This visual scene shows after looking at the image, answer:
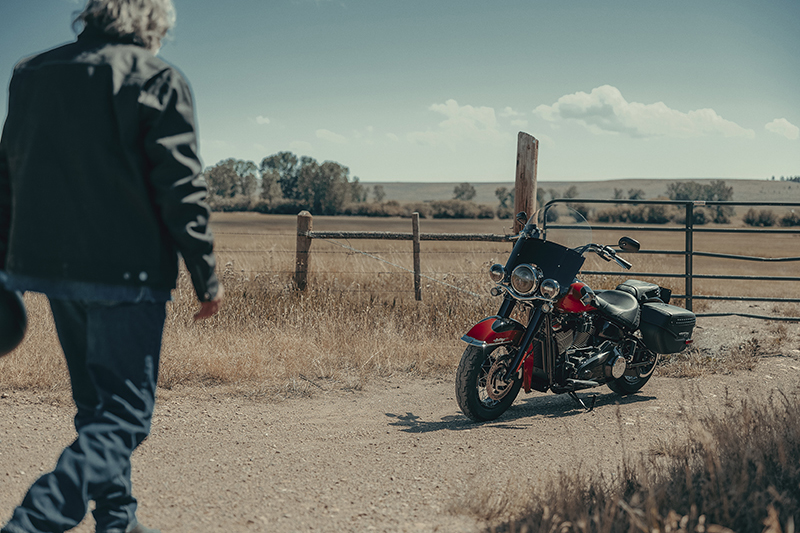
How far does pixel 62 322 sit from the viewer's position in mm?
2328

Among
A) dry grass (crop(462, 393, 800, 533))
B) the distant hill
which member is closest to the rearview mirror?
dry grass (crop(462, 393, 800, 533))

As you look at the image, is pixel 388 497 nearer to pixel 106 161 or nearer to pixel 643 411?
pixel 106 161

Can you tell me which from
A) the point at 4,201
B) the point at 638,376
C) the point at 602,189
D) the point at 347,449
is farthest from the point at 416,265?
the point at 602,189

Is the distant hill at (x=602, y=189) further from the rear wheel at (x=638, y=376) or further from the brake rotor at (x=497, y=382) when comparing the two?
the brake rotor at (x=497, y=382)

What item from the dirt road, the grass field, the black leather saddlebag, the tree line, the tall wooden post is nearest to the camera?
the grass field

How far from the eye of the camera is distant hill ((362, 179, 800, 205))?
10514 cm

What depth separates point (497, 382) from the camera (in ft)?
15.5

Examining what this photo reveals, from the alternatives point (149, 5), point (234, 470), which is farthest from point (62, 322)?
point (234, 470)

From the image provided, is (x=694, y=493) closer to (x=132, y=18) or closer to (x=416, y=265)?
(x=132, y=18)

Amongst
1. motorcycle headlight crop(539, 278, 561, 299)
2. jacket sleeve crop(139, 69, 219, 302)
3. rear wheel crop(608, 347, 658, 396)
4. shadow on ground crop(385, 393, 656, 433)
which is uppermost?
jacket sleeve crop(139, 69, 219, 302)

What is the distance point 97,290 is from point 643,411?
13.9ft

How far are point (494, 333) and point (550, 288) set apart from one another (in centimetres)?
51

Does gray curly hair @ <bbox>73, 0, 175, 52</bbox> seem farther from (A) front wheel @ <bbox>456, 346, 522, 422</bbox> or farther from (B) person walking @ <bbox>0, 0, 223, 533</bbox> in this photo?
(A) front wheel @ <bbox>456, 346, 522, 422</bbox>

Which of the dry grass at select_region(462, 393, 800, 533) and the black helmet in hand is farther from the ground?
the black helmet in hand
